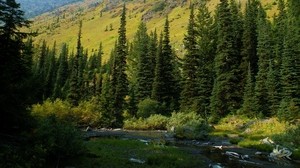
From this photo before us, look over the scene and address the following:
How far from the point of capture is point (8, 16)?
2322 centimetres

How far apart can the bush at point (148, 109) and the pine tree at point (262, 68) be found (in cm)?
2105

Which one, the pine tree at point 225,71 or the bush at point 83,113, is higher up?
the pine tree at point 225,71

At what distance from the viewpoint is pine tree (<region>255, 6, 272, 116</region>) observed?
224 ft

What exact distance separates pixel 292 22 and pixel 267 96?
Answer: 22706 mm

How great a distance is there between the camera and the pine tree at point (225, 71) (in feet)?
243

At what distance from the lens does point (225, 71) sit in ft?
259

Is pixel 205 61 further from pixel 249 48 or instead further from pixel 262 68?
pixel 262 68

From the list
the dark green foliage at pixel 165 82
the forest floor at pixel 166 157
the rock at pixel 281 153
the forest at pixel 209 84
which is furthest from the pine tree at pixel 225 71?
the rock at pixel 281 153

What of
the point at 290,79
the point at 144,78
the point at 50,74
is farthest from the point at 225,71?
the point at 50,74

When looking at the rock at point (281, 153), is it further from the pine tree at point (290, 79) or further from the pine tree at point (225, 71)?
the pine tree at point (225, 71)

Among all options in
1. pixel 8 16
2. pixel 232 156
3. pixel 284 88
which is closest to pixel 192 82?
pixel 284 88

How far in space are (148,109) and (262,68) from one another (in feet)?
81.0

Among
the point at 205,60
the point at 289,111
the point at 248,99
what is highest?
the point at 205,60

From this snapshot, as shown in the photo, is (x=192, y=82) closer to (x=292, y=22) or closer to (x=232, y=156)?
(x=292, y=22)
